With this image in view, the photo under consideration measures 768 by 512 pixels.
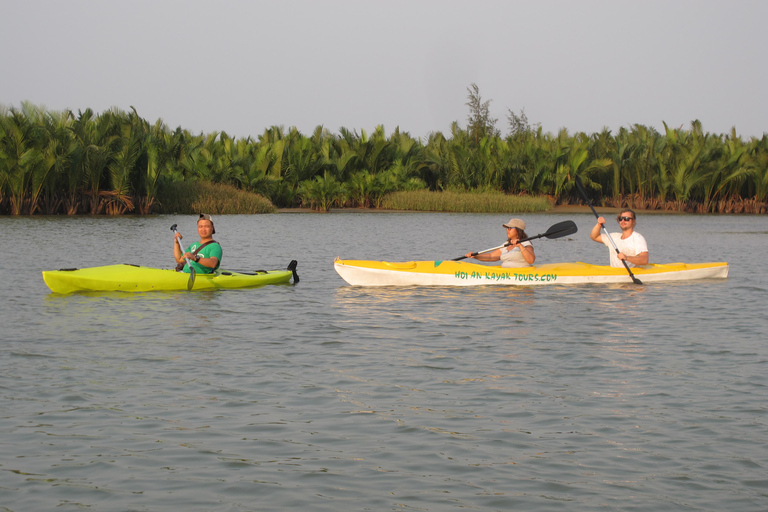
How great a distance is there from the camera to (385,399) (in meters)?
5.97

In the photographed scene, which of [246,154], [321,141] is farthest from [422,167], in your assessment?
[246,154]

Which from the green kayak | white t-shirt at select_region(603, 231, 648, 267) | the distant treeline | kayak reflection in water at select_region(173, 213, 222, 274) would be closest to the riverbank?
the distant treeline

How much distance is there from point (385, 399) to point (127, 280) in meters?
6.26

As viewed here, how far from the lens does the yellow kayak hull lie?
10984mm

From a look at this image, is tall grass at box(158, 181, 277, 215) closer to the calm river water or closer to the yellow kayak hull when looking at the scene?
the calm river water

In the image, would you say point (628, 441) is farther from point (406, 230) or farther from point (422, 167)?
point (422, 167)

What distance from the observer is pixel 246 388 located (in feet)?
20.6

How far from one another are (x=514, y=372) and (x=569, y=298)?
188 inches

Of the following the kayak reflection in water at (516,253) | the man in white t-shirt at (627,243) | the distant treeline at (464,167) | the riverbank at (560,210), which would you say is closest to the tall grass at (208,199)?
the distant treeline at (464,167)

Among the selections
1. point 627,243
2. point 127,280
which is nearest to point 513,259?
point 627,243

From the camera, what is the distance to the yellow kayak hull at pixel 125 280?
10984mm

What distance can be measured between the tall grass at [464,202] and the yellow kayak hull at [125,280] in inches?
1078

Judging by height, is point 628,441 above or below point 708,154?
below

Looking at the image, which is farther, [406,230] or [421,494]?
[406,230]
